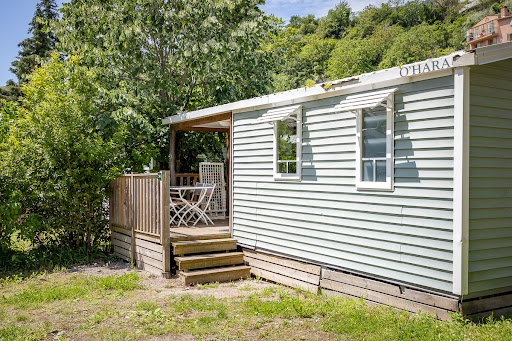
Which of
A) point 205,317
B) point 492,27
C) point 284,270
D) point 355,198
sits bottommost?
point 205,317

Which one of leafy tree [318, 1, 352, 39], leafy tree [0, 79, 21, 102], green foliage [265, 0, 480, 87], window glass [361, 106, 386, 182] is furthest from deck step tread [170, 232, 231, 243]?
leafy tree [318, 1, 352, 39]

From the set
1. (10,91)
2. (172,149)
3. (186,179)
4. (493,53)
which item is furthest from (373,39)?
(493,53)

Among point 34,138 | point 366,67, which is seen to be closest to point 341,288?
point 34,138

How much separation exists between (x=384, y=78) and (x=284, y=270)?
334cm

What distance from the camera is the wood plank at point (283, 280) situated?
6262 millimetres

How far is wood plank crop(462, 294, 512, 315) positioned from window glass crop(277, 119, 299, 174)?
318 cm

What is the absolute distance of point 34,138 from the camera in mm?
8039

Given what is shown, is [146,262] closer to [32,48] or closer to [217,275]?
[217,275]

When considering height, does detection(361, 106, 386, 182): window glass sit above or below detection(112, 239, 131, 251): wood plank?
above

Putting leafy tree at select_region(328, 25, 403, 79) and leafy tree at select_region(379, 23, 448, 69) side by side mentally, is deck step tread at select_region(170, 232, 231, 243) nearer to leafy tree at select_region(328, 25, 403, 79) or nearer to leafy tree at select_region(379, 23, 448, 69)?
leafy tree at select_region(328, 25, 403, 79)

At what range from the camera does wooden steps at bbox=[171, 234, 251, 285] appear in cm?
689

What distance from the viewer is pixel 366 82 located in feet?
17.7

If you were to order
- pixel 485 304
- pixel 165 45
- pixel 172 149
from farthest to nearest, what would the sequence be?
pixel 165 45
pixel 172 149
pixel 485 304

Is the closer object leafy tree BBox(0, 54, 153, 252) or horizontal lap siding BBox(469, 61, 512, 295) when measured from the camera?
horizontal lap siding BBox(469, 61, 512, 295)
